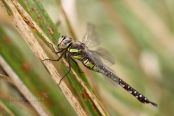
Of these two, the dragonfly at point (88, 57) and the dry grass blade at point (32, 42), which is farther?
the dragonfly at point (88, 57)

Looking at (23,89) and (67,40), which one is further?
(67,40)

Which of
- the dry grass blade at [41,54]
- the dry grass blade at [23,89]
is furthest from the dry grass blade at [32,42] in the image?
the dry grass blade at [23,89]

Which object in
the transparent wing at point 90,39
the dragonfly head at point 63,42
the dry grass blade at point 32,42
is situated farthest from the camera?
the transparent wing at point 90,39

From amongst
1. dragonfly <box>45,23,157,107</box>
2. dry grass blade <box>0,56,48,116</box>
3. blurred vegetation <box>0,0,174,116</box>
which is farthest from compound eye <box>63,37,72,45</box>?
dry grass blade <box>0,56,48,116</box>

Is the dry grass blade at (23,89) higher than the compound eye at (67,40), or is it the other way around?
the compound eye at (67,40)

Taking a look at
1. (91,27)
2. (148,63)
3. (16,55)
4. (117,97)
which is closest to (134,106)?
(117,97)

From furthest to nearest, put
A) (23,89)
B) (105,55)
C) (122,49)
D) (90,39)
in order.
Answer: (122,49) → (90,39) → (105,55) → (23,89)

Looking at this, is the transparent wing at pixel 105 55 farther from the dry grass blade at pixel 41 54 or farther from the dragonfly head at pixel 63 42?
the dry grass blade at pixel 41 54

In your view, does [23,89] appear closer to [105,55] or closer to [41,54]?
[41,54]

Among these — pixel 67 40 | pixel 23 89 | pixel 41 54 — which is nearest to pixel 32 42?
pixel 41 54

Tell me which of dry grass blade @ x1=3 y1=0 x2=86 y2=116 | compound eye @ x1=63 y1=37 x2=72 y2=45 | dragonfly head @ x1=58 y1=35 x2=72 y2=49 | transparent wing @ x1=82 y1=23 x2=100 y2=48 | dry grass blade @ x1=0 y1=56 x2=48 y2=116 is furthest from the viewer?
transparent wing @ x1=82 y1=23 x2=100 y2=48

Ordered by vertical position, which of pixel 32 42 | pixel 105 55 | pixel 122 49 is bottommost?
pixel 105 55

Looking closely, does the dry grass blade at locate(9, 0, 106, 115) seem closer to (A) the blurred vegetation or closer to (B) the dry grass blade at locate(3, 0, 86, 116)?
(B) the dry grass blade at locate(3, 0, 86, 116)
